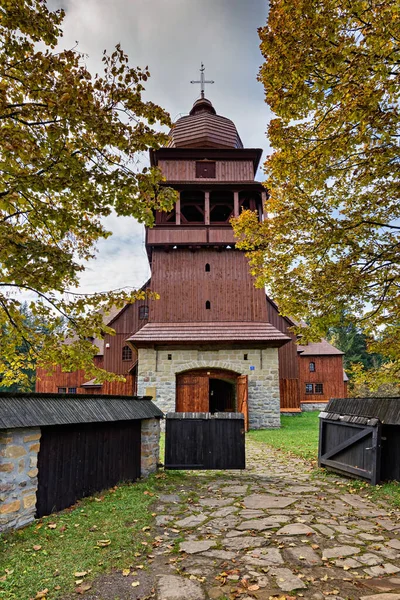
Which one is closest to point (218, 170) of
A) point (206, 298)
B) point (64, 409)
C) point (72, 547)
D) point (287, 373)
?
point (206, 298)

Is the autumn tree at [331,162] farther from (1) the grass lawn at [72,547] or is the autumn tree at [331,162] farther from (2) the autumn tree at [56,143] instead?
(1) the grass lawn at [72,547]

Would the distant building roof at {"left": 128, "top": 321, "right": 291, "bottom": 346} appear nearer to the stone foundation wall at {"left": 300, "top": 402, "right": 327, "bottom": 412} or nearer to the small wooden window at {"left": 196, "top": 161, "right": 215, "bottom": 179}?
the small wooden window at {"left": 196, "top": 161, "right": 215, "bottom": 179}

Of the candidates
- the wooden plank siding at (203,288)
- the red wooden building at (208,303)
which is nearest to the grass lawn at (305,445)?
the red wooden building at (208,303)

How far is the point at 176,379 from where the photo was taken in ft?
58.4

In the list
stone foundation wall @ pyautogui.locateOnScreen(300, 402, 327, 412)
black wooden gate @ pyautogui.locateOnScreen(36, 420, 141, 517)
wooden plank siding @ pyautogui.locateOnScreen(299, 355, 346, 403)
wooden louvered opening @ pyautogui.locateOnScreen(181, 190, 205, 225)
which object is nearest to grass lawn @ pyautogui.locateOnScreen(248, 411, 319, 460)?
black wooden gate @ pyautogui.locateOnScreen(36, 420, 141, 517)

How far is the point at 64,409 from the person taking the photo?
5.67m

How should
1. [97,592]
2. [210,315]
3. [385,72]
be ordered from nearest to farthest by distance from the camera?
1. [97,592]
2. [385,72]
3. [210,315]

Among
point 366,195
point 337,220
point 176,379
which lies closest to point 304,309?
point 337,220

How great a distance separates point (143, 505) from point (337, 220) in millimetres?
5794

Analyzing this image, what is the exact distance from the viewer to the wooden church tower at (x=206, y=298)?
17.7 m

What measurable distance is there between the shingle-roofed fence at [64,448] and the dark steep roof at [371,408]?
4045 millimetres

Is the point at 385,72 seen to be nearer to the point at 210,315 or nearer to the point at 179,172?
the point at 210,315

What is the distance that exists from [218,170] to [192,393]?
1148 centimetres

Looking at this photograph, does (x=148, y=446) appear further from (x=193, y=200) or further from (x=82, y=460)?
(x=193, y=200)
